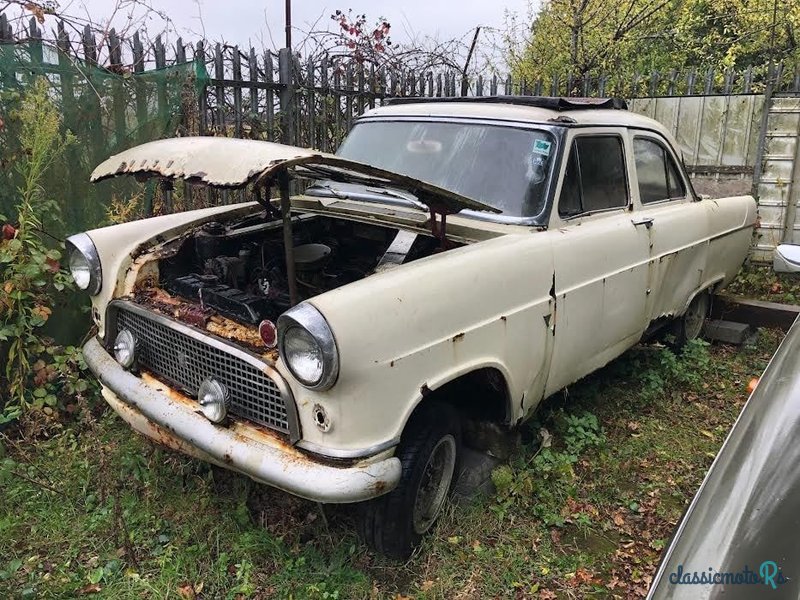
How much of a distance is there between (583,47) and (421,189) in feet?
23.0

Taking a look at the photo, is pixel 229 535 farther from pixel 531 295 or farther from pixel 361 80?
pixel 361 80

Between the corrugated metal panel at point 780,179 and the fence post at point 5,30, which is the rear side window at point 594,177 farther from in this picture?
the corrugated metal panel at point 780,179

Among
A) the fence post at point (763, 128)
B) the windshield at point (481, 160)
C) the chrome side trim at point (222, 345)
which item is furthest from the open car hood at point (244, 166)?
the fence post at point (763, 128)

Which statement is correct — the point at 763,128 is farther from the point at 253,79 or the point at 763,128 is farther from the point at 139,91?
the point at 139,91

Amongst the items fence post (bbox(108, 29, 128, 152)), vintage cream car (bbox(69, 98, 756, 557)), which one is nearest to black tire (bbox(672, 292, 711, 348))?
vintage cream car (bbox(69, 98, 756, 557))

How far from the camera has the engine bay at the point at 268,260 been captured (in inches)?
116

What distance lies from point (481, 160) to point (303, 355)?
1719mm

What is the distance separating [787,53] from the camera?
10.7m

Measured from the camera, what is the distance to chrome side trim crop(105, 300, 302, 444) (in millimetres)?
2371

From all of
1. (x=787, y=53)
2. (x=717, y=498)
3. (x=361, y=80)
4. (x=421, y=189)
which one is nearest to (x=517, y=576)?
(x=717, y=498)

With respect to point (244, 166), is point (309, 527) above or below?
below

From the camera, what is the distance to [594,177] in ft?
12.2

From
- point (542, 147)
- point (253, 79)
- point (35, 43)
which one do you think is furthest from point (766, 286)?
point (35, 43)

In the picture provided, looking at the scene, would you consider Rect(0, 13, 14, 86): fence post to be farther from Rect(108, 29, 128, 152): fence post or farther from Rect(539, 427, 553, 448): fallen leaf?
Rect(539, 427, 553, 448): fallen leaf
